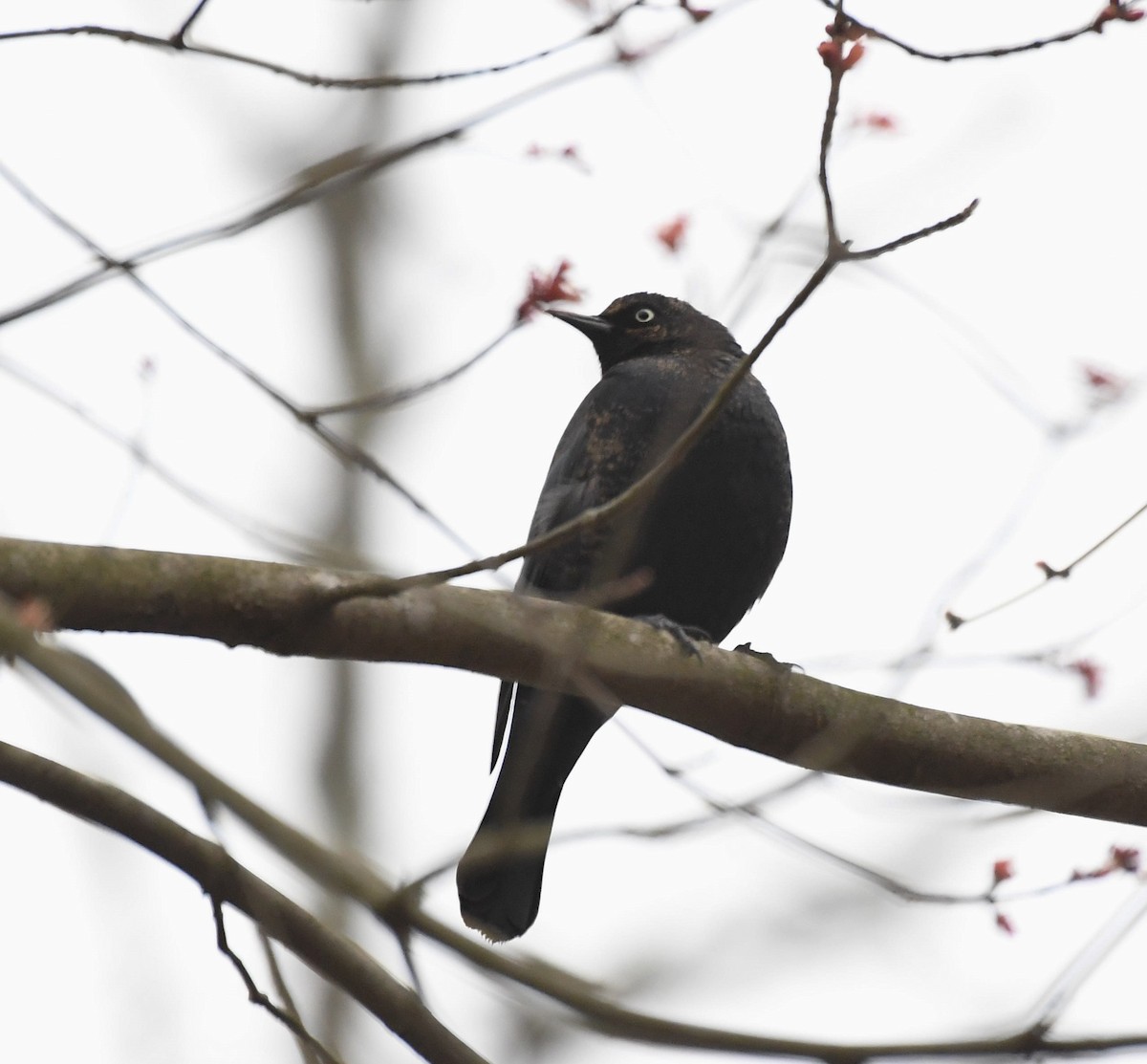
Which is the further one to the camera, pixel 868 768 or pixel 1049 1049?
pixel 868 768

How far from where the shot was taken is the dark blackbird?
4391 millimetres

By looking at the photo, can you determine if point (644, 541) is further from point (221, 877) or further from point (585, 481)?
point (221, 877)

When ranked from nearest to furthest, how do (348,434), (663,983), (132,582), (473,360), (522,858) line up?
(663,983)
(132,582)
(473,360)
(522,858)
(348,434)

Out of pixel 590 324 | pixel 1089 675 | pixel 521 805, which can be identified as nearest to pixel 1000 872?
pixel 1089 675

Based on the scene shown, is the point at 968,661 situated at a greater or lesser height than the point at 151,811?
greater

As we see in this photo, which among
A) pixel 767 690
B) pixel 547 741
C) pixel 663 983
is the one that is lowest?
pixel 663 983

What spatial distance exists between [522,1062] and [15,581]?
1.19 metres

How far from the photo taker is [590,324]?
533 cm

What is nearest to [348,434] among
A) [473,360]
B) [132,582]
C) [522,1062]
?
[473,360]

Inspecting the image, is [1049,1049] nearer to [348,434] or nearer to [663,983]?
[663,983]

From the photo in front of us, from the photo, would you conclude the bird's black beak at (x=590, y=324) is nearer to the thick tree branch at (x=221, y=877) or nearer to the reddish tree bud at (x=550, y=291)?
the reddish tree bud at (x=550, y=291)

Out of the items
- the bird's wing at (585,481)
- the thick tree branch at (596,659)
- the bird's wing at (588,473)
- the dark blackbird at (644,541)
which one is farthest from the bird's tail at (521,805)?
the thick tree branch at (596,659)

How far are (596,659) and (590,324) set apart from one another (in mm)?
2453

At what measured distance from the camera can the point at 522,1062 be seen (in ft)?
7.32
